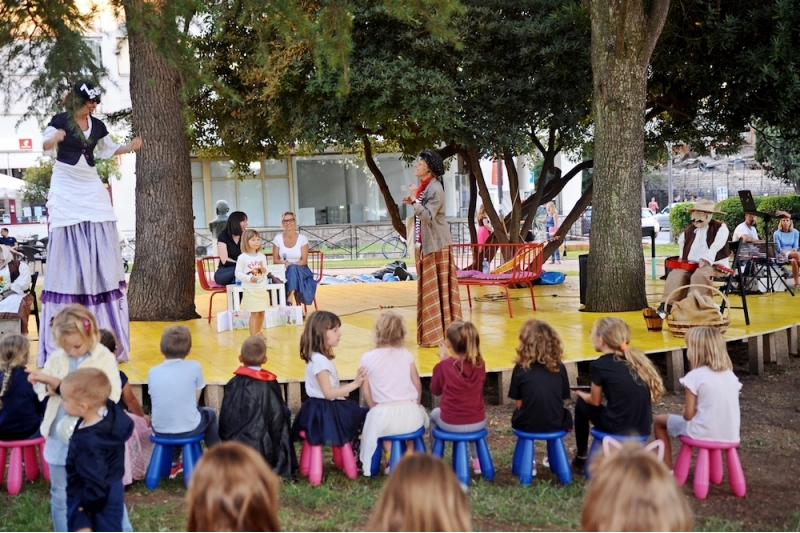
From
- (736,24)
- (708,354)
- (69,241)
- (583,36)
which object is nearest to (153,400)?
(69,241)

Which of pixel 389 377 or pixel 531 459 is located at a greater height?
pixel 389 377

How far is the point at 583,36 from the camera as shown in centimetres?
1063

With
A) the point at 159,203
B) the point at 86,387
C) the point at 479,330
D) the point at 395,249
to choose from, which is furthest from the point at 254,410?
the point at 395,249

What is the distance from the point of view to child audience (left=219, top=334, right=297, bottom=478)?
4.93m

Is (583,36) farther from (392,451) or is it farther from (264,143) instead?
(392,451)

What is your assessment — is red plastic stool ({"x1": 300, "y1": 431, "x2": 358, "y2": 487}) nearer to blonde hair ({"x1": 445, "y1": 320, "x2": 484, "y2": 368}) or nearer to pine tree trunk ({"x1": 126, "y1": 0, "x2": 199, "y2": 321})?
blonde hair ({"x1": 445, "y1": 320, "x2": 484, "y2": 368})

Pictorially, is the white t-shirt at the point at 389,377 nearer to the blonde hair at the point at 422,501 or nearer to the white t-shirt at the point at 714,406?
the white t-shirt at the point at 714,406

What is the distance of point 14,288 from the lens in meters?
8.32

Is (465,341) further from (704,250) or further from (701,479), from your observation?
(704,250)

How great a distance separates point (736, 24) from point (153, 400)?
8.43m

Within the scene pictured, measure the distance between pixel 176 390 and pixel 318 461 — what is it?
0.89 meters

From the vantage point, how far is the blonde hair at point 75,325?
174 inches

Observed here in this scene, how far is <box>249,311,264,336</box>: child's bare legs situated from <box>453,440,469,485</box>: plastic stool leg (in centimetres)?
366

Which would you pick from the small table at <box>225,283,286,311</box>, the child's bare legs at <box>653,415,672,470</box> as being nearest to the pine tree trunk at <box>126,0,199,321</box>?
the small table at <box>225,283,286,311</box>
